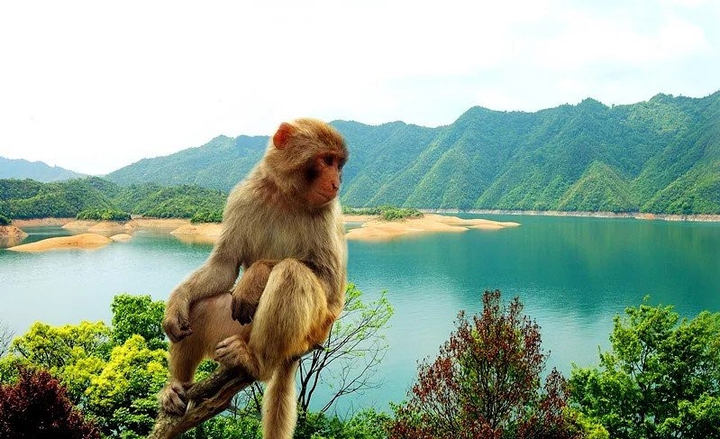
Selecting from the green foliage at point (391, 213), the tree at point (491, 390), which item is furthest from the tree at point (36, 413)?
the green foliage at point (391, 213)

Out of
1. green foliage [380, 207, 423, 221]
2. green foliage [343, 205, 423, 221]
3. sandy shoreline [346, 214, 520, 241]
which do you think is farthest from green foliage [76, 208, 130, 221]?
green foliage [380, 207, 423, 221]

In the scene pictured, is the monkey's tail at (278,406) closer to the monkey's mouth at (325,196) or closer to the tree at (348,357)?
the monkey's mouth at (325,196)

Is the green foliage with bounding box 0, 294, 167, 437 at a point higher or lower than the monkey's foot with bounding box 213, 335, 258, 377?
lower

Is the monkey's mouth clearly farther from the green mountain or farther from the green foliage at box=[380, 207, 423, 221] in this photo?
the green foliage at box=[380, 207, 423, 221]

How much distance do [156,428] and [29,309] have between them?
31.4 meters

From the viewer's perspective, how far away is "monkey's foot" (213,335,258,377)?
2.95 m

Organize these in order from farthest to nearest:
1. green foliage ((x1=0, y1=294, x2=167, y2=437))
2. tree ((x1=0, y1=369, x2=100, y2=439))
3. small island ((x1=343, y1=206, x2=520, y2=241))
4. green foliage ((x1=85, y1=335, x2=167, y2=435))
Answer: small island ((x1=343, y1=206, x2=520, y2=241)) < green foliage ((x1=0, y1=294, x2=167, y2=437)) < green foliage ((x1=85, y1=335, x2=167, y2=435)) < tree ((x1=0, y1=369, x2=100, y2=439))

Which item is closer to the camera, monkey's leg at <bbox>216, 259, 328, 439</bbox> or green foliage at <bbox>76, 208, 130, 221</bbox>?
monkey's leg at <bbox>216, 259, 328, 439</bbox>

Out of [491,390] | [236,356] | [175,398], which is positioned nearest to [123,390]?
[491,390]

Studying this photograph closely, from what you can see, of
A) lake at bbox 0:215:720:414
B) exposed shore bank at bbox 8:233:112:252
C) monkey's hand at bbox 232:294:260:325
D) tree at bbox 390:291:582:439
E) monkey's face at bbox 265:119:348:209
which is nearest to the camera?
monkey's hand at bbox 232:294:260:325

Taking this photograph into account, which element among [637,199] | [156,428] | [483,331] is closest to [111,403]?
[483,331]

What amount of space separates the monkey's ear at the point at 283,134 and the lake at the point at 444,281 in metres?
16.3

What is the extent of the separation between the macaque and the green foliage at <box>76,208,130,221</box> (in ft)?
239

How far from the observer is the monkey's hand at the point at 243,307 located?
2.77 m
